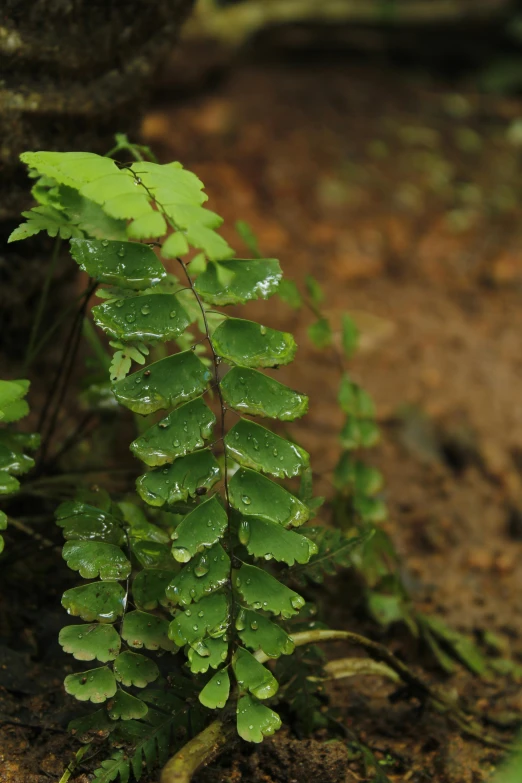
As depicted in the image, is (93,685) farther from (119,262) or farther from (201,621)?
(119,262)

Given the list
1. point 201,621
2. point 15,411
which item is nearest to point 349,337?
point 15,411

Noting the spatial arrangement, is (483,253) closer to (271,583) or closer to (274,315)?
(274,315)

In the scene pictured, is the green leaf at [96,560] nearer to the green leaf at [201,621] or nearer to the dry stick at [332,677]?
the green leaf at [201,621]

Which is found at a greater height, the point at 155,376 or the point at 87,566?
the point at 155,376

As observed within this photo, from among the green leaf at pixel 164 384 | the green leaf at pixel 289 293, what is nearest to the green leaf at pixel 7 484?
the green leaf at pixel 164 384

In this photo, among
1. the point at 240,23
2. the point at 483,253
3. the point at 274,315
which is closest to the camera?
the point at 274,315

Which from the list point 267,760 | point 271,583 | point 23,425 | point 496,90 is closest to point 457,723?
point 267,760

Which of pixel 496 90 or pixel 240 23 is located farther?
pixel 496 90
